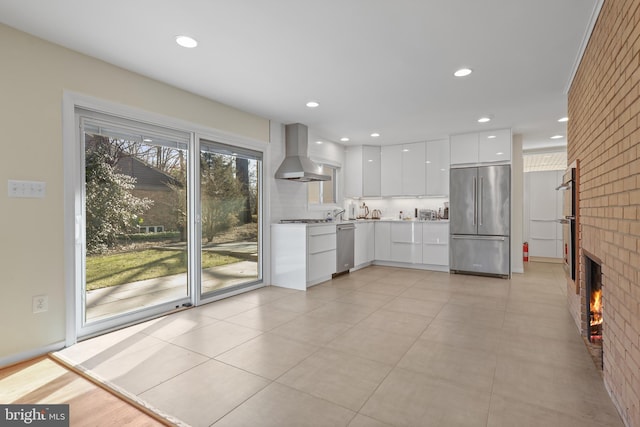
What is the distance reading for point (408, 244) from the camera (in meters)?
6.29

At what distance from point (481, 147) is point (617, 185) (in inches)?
159

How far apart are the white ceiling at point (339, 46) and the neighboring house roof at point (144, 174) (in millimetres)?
877

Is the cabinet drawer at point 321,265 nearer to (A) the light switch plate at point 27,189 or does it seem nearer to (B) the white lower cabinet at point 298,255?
(B) the white lower cabinet at point 298,255

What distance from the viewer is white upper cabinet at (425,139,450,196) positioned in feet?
20.1

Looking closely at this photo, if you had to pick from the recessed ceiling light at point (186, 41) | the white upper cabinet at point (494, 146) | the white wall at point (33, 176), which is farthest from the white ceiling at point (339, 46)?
the white upper cabinet at point (494, 146)

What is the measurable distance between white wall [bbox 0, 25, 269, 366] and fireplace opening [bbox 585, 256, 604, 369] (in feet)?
14.1

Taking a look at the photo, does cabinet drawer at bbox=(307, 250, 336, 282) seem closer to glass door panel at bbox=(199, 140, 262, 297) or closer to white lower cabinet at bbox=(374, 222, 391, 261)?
glass door panel at bbox=(199, 140, 262, 297)

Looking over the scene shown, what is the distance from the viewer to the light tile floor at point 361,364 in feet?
6.03

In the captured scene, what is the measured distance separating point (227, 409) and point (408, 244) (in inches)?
195

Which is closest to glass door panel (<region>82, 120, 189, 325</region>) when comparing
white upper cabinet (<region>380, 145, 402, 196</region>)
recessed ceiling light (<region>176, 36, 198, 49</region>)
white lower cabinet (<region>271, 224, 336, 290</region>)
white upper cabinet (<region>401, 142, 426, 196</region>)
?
recessed ceiling light (<region>176, 36, 198, 49</region>)

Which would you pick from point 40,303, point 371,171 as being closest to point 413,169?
point 371,171

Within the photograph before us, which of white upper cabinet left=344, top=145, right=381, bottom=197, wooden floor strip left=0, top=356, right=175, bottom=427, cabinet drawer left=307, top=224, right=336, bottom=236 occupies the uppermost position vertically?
white upper cabinet left=344, top=145, right=381, bottom=197

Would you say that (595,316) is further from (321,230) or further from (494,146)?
(494,146)

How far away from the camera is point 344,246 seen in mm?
5609
